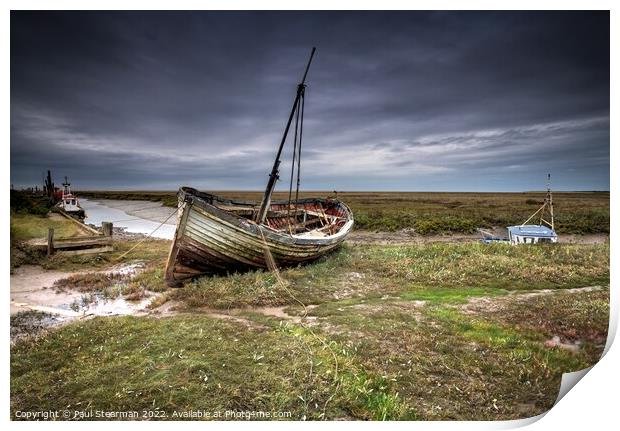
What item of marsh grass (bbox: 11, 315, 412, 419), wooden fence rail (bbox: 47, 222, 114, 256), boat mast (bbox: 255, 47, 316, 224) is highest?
boat mast (bbox: 255, 47, 316, 224)

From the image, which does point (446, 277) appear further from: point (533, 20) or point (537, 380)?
point (533, 20)

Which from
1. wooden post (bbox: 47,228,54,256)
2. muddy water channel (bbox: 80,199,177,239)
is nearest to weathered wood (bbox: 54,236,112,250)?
wooden post (bbox: 47,228,54,256)

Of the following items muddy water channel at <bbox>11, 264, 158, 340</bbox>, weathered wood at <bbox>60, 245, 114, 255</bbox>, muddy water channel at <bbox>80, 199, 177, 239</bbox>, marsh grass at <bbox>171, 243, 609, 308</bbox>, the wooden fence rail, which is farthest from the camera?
muddy water channel at <bbox>80, 199, 177, 239</bbox>

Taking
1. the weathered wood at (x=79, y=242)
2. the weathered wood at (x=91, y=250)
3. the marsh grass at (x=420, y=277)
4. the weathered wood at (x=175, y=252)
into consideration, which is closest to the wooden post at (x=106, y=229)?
the weathered wood at (x=79, y=242)

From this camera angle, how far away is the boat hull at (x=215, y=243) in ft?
28.8

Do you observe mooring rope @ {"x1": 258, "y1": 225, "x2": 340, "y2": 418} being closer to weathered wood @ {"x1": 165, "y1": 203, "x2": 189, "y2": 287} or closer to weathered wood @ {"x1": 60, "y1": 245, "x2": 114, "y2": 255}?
weathered wood @ {"x1": 165, "y1": 203, "x2": 189, "y2": 287}

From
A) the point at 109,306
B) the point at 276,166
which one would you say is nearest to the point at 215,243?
the point at 276,166

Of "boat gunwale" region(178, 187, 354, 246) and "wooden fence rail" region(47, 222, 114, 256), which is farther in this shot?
"wooden fence rail" region(47, 222, 114, 256)

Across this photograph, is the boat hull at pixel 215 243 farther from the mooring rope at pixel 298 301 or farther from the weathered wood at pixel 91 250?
the weathered wood at pixel 91 250

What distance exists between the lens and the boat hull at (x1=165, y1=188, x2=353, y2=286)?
877cm

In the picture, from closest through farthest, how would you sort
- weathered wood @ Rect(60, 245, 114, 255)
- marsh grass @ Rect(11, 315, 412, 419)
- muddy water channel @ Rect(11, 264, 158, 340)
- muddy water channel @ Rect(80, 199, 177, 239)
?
marsh grass @ Rect(11, 315, 412, 419) → muddy water channel @ Rect(11, 264, 158, 340) → weathered wood @ Rect(60, 245, 114, 255) → muddy water channel @ Rect(80, 199, 177, 239)

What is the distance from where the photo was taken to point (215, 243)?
922cm
